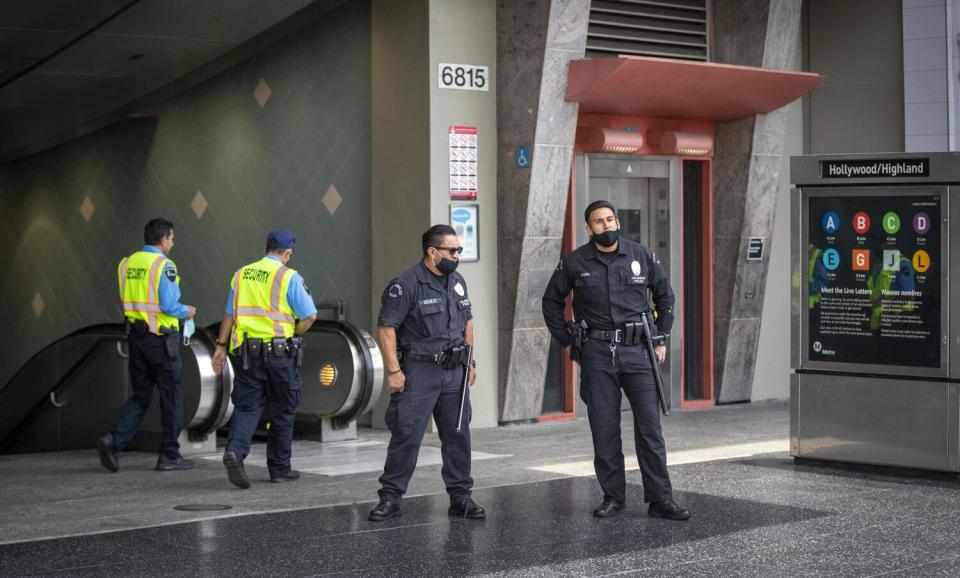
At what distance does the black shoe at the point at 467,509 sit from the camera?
820cm

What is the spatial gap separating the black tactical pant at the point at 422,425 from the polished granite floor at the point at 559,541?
9.3 inches

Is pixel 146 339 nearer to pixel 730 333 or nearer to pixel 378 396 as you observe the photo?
pixel 378 396

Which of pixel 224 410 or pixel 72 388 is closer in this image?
pixel 224 410

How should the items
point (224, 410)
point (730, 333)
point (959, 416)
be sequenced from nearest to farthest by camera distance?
point (959, 416) < point (224, 410) < point (730, 333)

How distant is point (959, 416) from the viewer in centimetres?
949

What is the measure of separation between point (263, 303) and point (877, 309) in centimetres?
420

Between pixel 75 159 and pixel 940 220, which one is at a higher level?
pixel 75 159

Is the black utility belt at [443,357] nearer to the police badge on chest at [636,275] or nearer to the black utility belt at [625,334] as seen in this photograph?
the black utility belt at [625,334]

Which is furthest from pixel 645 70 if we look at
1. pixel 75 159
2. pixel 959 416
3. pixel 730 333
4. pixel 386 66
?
pixel 75 159

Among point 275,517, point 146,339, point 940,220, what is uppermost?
point 940,220

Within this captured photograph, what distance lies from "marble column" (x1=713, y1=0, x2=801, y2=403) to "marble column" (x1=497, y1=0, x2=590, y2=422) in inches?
85.6

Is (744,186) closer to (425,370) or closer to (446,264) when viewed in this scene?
(446,264)

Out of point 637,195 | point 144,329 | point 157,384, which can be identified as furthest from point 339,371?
point 637,195

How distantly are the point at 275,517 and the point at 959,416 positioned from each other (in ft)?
14.9
